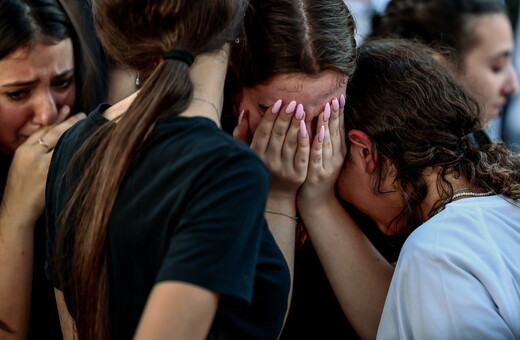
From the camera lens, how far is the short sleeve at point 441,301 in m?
1.38

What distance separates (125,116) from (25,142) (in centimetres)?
66

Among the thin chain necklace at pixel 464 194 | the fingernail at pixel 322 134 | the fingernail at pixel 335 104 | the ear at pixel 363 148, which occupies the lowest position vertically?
the thin chain necklace at pixel 464 194

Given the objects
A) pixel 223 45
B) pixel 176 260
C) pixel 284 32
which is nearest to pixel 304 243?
pixel 284 32

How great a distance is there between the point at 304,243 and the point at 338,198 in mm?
151

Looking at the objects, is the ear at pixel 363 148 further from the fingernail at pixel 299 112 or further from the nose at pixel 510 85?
the nose at pixel 510 85

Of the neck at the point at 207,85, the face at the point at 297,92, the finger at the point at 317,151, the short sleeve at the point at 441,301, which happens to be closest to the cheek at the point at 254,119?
the face at the point at 297,92

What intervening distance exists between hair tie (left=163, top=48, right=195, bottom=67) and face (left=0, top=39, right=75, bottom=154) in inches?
25.1

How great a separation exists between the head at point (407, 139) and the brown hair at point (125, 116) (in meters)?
0.53

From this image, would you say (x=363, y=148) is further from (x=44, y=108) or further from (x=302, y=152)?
(x=44, y=108)

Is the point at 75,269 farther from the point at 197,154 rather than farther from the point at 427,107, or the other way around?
the point at 427,107

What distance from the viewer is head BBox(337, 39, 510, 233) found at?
1.62 m

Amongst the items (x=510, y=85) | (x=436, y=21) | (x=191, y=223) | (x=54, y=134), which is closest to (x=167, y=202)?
(x=191, y=223)

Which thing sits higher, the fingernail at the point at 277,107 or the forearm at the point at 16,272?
the fingernail at the point at 277,107

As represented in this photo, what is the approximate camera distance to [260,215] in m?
1.08
